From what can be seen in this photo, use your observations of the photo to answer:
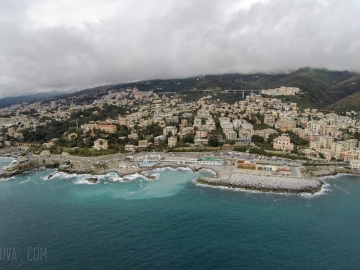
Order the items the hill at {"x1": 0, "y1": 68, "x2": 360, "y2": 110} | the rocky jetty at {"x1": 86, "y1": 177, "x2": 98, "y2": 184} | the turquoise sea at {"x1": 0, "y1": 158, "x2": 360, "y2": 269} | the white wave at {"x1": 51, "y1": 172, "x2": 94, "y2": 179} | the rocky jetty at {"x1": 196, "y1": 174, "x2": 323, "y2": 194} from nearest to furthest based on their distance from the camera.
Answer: the turquoise sea at {"x1": 0, "y1": 158, "x2": 360, "y2": 269} < the rocky jetty at {"x1": 196, "y1": 174, "x2": 323, "y2": 194} < the rocky jetty at {"x1": 86, "y1": 177, "x2": 98, "y2": 184} < the white wave at {"x1": 51, "y1": 172, "x2": 94, "y2": 179} < the hill at {"x1": 0, "y1": 68, "x2": 360, "y2": 110}

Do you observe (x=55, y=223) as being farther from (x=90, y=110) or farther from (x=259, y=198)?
(x=90, y=110)

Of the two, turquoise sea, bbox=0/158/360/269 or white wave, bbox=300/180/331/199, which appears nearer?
turquoise sea, bbox=0/158/360/269

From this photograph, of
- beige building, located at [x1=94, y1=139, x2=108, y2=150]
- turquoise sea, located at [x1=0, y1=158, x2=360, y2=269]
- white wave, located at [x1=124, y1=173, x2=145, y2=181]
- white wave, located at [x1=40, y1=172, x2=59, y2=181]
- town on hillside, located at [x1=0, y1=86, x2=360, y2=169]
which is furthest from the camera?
beige building, located at [x1=94, y1=139, x2=108, y2=150]

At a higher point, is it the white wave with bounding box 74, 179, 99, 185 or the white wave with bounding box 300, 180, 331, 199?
the white wave with bounding box 74, 179, 99, 185

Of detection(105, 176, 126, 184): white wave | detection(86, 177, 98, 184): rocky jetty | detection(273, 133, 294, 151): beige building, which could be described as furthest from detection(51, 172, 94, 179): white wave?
detection(273, 133, 294, 151): beige building

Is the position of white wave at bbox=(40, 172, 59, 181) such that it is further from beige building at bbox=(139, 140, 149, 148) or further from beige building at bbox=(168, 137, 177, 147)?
beige building at bbox=(168, 137, 177, 147)

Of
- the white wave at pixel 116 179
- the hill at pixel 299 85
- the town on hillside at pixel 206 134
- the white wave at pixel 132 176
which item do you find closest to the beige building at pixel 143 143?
the town on hillside at pixel 206 134


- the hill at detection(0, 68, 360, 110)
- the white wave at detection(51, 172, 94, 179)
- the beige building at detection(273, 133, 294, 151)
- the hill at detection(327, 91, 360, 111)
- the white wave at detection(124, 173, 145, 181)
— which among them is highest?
the hill at detection(0, 68, 360, 110)

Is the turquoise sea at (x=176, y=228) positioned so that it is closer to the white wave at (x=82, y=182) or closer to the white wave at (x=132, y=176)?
the white wave at (x=82, y=182)
